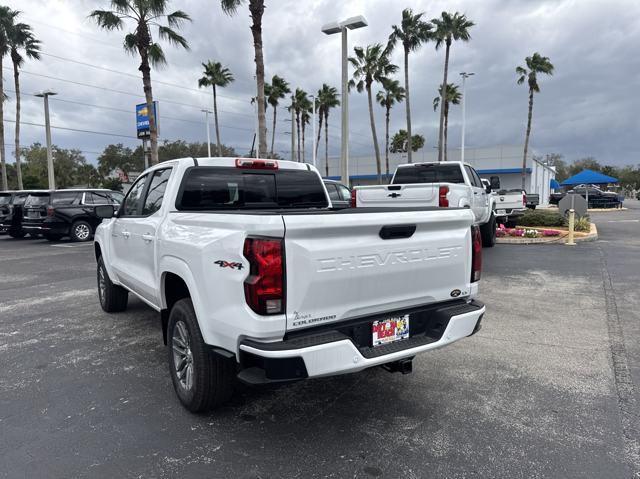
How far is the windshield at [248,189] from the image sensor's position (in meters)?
4.09

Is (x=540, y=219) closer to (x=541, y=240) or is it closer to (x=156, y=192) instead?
(x=541, y=240)

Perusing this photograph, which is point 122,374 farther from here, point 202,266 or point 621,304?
point 621,304

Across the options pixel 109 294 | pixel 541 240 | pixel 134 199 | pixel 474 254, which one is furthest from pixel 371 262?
pixel 541 240

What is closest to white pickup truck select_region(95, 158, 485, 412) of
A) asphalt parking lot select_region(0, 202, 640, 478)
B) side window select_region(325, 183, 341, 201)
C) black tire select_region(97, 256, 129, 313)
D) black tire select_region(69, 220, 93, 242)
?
asphalt parking lot select_region(0, 202, 640, 478)

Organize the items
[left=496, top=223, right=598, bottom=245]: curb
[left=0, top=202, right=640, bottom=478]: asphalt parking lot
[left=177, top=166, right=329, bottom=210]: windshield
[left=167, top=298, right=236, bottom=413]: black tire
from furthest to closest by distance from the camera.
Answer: [left=496, top=223, right=598, bottom=245]: curb → [left=177, top=166, right=329, bottom=210]: windshield → [left=167, top=298, right=236, bottom=413]: black tire → [left=0, top=202, right=640, bottom=478]: asphalt parking lot

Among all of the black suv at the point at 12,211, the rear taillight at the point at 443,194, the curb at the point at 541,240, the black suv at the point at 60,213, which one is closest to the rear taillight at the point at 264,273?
the rear taillight at the point at 443,194

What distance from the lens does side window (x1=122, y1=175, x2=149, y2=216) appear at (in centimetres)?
487

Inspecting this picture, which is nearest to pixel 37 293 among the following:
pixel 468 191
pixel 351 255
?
pixel 351 255

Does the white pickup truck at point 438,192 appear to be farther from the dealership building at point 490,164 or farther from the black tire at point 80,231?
the dealership building at point 490,164

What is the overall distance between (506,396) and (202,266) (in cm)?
262

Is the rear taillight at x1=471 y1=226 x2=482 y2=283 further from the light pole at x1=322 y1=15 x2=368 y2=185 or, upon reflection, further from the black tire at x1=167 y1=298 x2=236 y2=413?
the light pole at x1=322 y1=15 x2=368 y2=185

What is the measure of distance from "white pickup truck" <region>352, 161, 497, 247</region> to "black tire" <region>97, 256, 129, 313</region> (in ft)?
12.3

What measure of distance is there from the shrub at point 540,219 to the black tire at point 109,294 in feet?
49.1

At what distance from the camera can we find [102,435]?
3.15 metres
